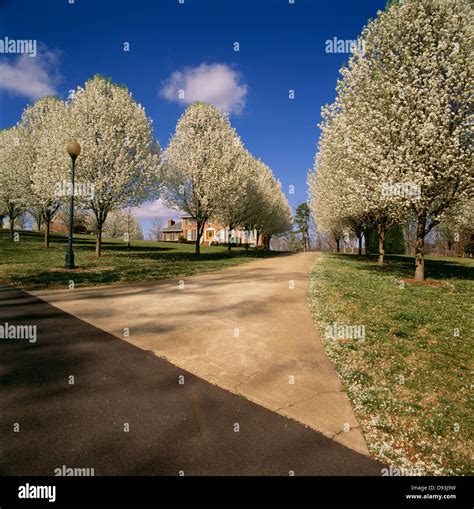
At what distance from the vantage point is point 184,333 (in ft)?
24.0

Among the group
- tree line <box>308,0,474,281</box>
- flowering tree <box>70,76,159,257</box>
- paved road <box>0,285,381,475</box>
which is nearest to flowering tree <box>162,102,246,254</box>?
flowering tree <box>70,76,159,257</box>

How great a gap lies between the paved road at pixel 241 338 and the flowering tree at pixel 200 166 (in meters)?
17.9

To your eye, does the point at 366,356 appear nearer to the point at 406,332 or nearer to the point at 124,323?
the point at 406,332

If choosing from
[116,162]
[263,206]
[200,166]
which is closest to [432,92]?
[116,162]

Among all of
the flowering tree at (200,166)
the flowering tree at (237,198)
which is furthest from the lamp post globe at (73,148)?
the flowering tree at (237,198)

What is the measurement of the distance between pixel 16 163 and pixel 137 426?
34.9 metres

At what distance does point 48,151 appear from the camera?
2330 cm

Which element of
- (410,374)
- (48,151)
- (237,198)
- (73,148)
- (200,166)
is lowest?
(410,374)

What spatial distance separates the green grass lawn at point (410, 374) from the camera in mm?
3965

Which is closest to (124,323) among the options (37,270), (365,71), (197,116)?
(37,270)

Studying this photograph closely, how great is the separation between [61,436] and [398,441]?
174 inches

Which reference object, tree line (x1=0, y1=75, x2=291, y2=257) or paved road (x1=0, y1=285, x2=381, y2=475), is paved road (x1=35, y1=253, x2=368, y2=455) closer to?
paved road (x1=0, y1=285, x2=381, y2=475)

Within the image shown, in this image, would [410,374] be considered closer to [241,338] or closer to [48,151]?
[241,338]

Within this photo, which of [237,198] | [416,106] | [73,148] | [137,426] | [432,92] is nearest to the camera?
[137,426]
